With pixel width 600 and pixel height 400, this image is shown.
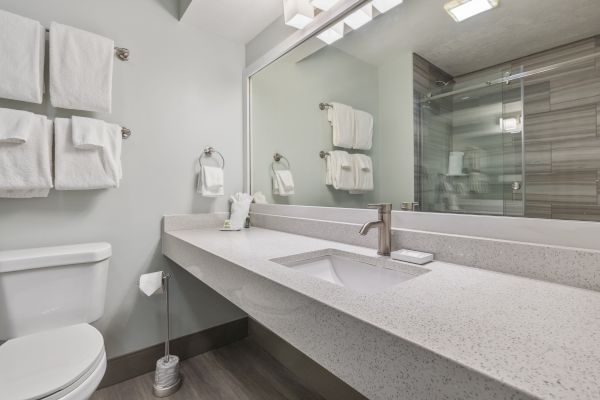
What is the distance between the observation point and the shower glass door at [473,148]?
2.86 feet

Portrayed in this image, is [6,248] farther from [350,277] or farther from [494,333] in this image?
[494,333]

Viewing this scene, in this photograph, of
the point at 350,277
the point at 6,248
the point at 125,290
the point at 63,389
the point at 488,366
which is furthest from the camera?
the point at 125,290

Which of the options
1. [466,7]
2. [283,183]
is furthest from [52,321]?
[466,7]

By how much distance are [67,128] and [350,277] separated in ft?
4.61

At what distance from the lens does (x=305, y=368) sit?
1.59m

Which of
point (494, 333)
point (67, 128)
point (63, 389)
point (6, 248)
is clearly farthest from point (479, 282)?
point (6, 248)

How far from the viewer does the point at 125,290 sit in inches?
63.6

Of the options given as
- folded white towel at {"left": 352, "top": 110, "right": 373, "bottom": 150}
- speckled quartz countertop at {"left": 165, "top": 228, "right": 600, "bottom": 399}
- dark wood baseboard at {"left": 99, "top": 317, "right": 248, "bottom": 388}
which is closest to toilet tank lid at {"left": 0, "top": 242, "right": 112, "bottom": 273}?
dark wood baseboard at {"left": 99, "top": 317, "right": 248, "bottom": 388}

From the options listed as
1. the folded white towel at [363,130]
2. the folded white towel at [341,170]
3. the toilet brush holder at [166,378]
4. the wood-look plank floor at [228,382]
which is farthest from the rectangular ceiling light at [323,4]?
the wood-look plank floor at [228,382]

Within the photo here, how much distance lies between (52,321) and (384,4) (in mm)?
1932

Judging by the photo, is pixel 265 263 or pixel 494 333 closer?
pixel 494 333

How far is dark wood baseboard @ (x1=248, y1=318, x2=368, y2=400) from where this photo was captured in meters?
1.40

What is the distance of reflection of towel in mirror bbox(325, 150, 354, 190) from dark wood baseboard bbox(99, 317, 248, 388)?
48.2 inches

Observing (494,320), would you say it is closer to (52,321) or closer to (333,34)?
(333,34)
